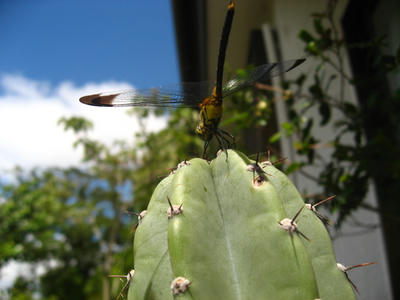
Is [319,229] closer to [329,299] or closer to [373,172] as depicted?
[329,299]

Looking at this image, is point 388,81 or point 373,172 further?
point 388,81

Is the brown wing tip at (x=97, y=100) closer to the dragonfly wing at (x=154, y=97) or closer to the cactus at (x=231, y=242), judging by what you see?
the dragonfly wing at (x=154, y=97)

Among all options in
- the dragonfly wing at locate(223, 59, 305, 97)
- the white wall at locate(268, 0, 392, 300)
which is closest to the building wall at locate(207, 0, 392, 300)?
the white wall at locate(268, 0, 392, 300)

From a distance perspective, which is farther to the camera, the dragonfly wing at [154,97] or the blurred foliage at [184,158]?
the blurred foliage at [184,158]

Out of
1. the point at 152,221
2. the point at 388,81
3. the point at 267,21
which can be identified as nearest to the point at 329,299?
the point at 152,221

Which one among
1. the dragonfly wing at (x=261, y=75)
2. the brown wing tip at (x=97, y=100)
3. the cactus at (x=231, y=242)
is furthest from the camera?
the dragonfly wing at (x=261, y=75)

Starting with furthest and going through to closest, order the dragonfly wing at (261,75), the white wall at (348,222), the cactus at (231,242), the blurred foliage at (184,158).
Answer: the white wall at (348,222), the blurred foliage at (184,158), the dragonfly wing at (261,75), the cactus at (231,242)

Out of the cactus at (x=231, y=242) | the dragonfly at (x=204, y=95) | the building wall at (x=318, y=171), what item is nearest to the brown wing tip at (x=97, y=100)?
the dragonfly at (x=204, y=95)
